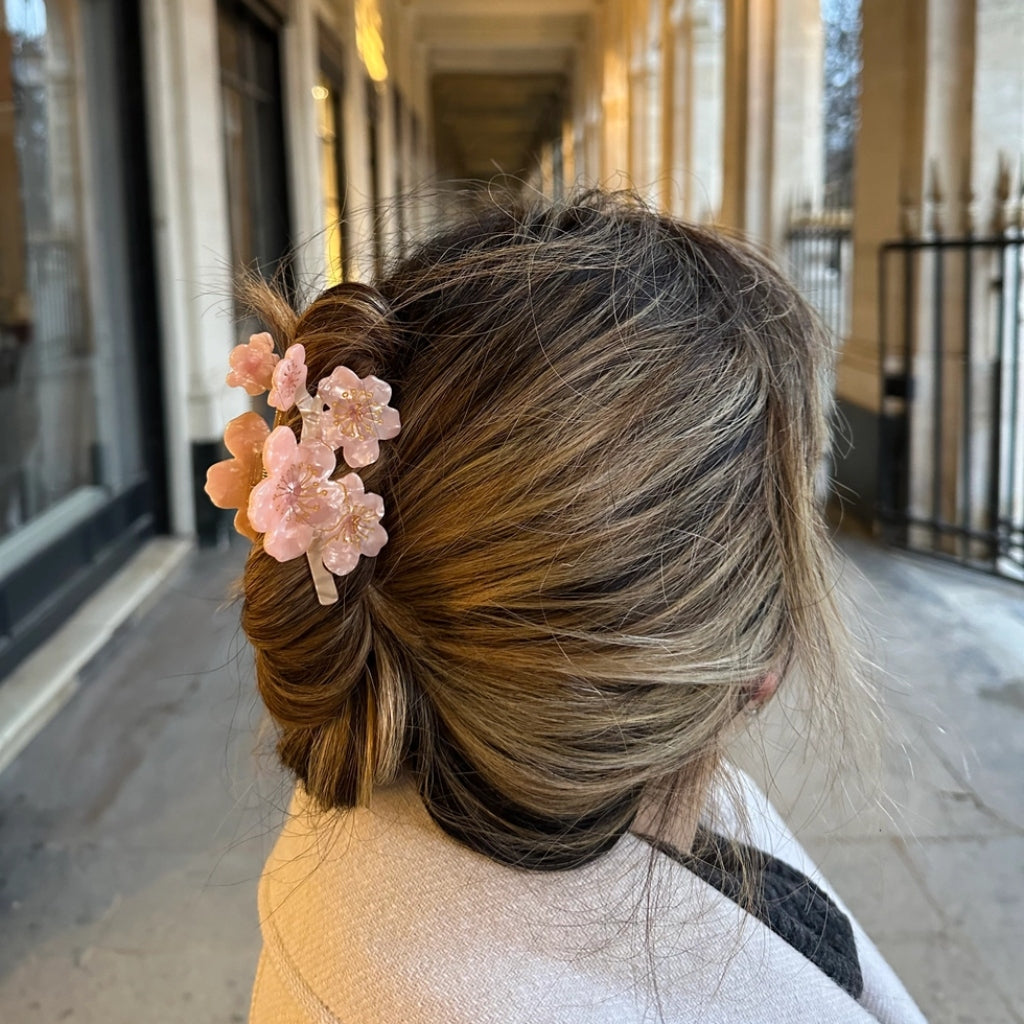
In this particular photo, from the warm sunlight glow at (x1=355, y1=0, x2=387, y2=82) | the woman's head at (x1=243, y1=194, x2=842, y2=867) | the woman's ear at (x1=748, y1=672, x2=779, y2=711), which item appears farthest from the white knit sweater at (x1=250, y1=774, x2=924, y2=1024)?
the warm sunlight glow at (x1=355, y1=0, x2=387, y2=82)

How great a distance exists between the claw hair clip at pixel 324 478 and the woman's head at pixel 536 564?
22mm

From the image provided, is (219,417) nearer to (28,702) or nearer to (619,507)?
(28,702)

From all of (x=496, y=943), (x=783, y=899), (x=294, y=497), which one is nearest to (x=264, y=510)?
(x=294, y=497)

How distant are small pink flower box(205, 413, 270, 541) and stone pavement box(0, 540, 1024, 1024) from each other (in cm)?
33

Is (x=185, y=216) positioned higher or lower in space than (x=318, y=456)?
higher

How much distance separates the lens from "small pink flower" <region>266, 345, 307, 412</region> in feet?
2.32

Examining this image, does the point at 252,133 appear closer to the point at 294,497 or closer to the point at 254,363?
the point at 254,363

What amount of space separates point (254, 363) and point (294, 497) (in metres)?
0.14

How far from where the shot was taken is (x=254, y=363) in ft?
2.60

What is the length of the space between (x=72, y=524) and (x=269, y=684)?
3.21m

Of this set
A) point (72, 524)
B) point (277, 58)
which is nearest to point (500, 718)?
point (72, 524)

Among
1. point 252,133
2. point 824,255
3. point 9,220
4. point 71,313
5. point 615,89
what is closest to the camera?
point 9,220

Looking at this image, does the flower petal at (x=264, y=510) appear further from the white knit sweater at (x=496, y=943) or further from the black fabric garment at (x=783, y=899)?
the black fabric garment at (x=783, y=899)

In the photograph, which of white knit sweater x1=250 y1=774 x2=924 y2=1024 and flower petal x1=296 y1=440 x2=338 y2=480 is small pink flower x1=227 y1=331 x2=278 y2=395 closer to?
flower petal x1=296 y1=440 x2=338 y2=480
